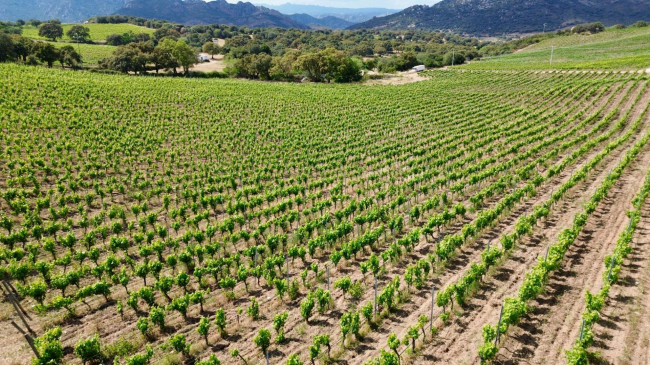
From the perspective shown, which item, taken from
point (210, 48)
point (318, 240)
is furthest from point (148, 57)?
point (318, 240)

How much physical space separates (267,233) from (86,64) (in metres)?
89.1

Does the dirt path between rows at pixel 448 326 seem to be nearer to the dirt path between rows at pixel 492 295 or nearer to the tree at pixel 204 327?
the dirt path between rows at pixel 492 295

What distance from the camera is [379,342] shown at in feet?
44.2

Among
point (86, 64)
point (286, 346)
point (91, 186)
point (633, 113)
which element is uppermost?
point (86, 64)

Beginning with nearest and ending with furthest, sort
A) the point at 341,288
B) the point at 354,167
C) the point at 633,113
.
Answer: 1. the point at 341,288
2. the point at 354,167
3. the point at 633,113

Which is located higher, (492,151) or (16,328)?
(492,151)

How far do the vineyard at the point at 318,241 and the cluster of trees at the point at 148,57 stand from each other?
4159 centimetres

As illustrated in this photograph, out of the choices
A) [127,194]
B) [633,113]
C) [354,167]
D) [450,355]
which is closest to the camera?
[450,355]

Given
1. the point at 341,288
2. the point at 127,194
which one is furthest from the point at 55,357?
the point at 127,194

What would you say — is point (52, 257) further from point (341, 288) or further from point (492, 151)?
point (492, 151)

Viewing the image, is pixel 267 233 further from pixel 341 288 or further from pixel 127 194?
pixel 127 194

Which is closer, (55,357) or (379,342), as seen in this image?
(55,357)

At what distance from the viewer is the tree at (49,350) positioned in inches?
460

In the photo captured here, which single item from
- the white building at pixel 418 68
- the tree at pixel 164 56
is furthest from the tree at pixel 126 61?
the white building at pixel 418 68
